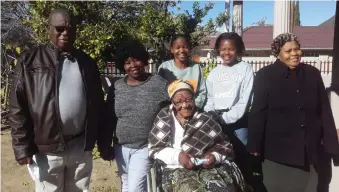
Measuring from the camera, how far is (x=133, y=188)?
3.09 meters

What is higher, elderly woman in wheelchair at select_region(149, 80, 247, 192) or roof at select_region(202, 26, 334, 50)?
roof at select_region(202, 26, 334, 50)

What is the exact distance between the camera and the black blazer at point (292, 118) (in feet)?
9.35

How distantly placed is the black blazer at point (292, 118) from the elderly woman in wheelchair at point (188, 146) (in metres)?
0.31

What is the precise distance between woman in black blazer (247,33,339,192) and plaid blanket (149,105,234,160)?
0.28 m

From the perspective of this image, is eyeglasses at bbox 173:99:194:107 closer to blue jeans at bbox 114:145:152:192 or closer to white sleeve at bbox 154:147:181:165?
white sleeve at bbox 154:147:181:165

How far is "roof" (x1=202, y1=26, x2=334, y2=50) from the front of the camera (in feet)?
86.7

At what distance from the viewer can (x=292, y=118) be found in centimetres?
285

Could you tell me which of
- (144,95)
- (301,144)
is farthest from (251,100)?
(144,95)

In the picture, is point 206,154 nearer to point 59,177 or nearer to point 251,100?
point 251,100

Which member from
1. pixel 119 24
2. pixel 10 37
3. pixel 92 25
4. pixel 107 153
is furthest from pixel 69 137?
pixel 10 37

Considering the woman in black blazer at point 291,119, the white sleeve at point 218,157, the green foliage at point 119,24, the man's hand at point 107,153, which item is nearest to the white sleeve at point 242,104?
the woman in black blazer at point 291,119

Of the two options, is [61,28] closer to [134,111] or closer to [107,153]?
[134,111]

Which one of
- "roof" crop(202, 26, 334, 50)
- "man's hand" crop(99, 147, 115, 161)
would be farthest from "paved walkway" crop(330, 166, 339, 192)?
"roof" crop(202, 26, 334, 50)

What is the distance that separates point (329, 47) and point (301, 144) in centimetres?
2609
